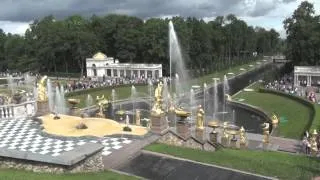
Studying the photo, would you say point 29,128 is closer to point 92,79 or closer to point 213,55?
point 92,79

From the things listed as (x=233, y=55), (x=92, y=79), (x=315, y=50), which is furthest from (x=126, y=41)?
(x=233, y=55)

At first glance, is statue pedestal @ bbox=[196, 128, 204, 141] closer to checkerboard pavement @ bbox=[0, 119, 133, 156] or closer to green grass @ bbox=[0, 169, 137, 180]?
checkerboard pavement @ bbox=[0, 119, 133, 156]

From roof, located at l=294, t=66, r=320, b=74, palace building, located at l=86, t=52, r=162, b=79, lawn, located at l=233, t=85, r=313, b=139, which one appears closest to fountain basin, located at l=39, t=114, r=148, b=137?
lawn, located at l=233, t=85, r=313, b=139

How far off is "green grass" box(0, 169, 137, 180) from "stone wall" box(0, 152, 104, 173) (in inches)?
15.9

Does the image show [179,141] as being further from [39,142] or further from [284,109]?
[284,109]

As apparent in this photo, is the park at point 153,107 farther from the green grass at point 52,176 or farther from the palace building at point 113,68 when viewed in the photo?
the palace building at point 113,68

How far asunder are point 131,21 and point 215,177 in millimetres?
105295

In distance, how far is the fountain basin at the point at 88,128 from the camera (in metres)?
27.5

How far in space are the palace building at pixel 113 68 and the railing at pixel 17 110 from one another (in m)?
68.7

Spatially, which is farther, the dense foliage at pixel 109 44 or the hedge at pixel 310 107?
the dense foliage at pixel 109 44

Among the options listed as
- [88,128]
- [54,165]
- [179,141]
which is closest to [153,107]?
[179,141]

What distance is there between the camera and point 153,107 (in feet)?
91.6

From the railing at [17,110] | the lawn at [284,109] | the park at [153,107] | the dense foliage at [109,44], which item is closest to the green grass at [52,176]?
the park at [153,107]

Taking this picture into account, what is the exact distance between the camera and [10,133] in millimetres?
28938
